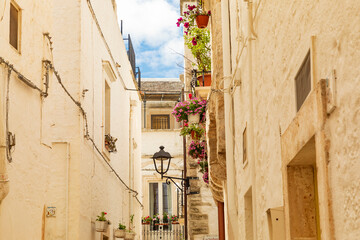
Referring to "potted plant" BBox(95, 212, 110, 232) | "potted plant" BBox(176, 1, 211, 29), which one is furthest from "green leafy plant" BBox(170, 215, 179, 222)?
"potted plant" BBox(95, 212, 110, 232)

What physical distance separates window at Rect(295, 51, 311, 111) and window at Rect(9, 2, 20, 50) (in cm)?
427

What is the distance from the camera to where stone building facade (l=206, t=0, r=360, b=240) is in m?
3.10

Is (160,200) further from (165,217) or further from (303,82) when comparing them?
(303,82)

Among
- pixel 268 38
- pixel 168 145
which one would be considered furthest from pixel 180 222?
pixel 268 38

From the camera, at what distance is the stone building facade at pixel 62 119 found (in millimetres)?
7391

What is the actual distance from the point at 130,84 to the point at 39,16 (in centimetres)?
1194

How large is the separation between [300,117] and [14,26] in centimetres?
471

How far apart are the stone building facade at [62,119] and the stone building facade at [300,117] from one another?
260 cm

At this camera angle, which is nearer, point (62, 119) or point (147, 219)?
point (62, 119)

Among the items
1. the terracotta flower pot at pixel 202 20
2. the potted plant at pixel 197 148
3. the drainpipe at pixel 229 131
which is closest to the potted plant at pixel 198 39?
the terracotta flower pot at pixel 202 20

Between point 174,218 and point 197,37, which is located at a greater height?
point 197,37

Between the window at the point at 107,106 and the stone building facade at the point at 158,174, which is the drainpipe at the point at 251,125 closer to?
the window at the point at 107,106

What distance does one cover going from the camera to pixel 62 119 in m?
11.2

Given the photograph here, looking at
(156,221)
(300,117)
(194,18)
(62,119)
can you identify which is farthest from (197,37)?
(156,221)
